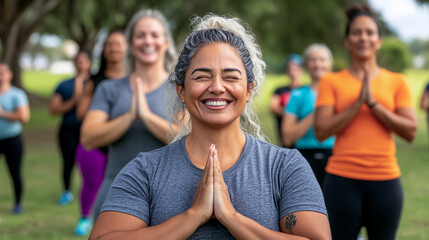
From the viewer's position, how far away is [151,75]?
12.8 ft

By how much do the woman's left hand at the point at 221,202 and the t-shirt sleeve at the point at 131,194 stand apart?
0.28m

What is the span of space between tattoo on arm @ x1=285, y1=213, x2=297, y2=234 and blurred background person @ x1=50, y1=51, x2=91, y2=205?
18.6 ft

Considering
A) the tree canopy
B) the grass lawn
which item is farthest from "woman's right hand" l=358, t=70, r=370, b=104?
the tree canopy

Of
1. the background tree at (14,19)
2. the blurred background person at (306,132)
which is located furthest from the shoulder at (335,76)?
the background tree at (14,19)

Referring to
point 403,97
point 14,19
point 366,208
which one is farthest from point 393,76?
point 14,19

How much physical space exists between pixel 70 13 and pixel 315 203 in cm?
2425

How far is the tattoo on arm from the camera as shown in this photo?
2.12m

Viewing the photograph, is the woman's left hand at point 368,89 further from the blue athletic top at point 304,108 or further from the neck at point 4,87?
the neck at point 4,87

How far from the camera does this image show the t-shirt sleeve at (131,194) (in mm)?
2156

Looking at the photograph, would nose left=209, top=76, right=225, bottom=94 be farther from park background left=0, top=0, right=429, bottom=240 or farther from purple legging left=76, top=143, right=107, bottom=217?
purple legging left=76, top=143, right=107, bottom=217

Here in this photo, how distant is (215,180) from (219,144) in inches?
9.1

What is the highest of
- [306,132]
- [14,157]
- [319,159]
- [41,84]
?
[306,132]

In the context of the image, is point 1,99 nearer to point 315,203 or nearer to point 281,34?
point 315,203

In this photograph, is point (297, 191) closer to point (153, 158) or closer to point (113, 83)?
point (153, 158)
